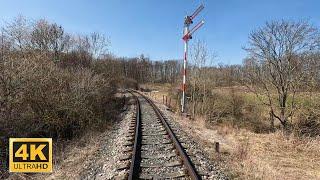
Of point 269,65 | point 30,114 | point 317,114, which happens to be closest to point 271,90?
point 269,65

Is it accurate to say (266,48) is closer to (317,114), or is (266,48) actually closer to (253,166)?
(317,114)

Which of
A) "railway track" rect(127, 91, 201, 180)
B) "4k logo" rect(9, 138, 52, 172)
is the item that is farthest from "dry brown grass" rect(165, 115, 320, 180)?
"4k logo" rect(9, 138, 52, 172)

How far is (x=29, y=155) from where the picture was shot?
13.0 feet

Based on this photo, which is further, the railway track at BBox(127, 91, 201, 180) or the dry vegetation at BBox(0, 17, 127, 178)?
the dry vegetation at BBox(0, 17, 127, 178)

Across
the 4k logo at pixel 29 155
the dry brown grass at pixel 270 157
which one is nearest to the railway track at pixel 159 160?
the dry brown grass at pixel 270 157

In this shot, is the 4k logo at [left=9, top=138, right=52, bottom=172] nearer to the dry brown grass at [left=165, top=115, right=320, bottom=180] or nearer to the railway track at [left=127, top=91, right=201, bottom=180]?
the railway track at [left=127, top=91, right=201, bottom=180]

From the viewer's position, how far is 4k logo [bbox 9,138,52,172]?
3906mm

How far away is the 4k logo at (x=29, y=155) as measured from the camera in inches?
154

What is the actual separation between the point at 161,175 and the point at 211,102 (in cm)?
2015

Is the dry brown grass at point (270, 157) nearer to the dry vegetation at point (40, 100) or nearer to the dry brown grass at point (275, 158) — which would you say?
the dry brown grass at point (275, 158)

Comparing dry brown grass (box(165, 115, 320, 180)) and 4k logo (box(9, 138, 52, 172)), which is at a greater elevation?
4k logo (box(9, 138, 52, 172))

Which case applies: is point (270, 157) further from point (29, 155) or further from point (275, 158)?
point (29, 155)

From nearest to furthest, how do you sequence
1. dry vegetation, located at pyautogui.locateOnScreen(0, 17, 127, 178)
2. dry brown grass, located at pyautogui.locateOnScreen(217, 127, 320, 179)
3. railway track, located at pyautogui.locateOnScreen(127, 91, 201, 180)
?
railway track, located at pyautogui.locateOnScreen(127, 91, 201, 180) → dry brown grass, located at pyautogui.locateOnScreen(217, 127, 320, 179) → dry vegetation, located at pyautogui.locateOnScreen(0, 17, 127, 178)

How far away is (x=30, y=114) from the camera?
13797 mm
